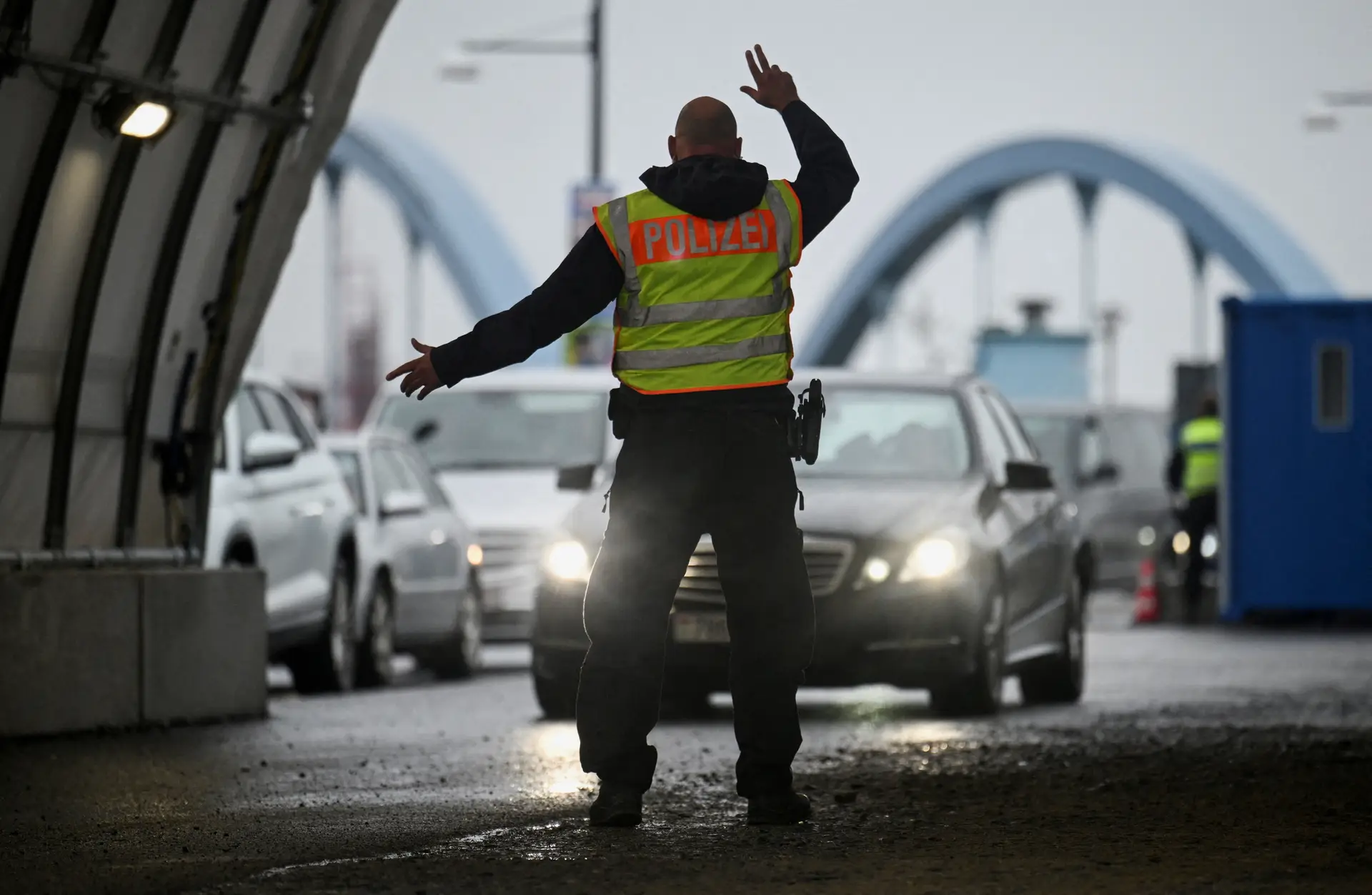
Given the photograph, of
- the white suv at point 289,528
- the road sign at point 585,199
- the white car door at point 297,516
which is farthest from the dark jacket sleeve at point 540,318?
the road sign at point 585,199

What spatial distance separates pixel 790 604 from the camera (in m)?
8.06

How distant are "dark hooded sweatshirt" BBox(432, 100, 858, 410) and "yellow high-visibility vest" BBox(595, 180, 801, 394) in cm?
3

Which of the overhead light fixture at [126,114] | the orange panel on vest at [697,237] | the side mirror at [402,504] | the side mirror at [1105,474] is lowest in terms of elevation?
the side mirror at [402,504]

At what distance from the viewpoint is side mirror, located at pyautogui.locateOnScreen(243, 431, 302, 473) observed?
15.0 meters

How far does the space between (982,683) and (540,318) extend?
593cm

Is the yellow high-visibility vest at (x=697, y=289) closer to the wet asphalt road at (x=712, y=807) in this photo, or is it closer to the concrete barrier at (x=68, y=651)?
the wet asphalt road at (x=712, y=807)

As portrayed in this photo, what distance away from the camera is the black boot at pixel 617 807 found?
7.84 meters

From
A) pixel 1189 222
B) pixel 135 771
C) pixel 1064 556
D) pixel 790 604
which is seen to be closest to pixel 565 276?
pixel 790 604

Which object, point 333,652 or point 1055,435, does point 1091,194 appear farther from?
point 333,652

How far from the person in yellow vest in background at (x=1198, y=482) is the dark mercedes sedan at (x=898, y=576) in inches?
442

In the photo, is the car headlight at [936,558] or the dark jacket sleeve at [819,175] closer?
the dark jacket sleeve at [819,175]

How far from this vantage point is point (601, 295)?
8.04 meters

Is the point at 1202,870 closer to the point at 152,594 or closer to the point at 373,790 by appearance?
the point at 373,790

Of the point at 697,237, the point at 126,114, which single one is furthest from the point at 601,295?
the point at 126,114
